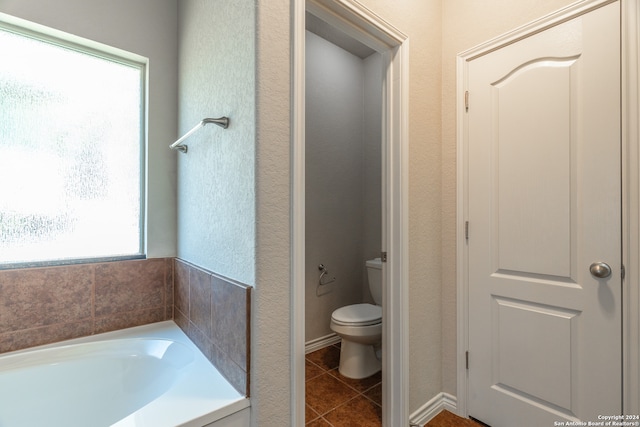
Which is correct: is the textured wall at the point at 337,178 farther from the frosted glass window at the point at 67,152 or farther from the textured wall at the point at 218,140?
the frosted glass window at the point at 67,152

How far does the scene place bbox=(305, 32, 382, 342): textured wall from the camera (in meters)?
2.48

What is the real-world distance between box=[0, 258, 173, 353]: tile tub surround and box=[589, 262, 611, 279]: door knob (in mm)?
2094

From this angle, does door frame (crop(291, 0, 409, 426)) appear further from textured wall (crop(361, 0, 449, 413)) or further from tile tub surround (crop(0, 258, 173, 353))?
tile tub surround (crop(0, 258, 173, 353))

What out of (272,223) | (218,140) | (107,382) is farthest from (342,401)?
(218,140)

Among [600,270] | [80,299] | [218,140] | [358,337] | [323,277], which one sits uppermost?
[218,140]

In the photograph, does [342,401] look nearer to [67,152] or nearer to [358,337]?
[358,337]

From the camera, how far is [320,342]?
2533mm

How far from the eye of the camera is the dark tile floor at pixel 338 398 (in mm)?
1621

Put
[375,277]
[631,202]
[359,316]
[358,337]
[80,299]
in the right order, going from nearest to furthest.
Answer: [631,202]
[80,299]
[358,337]
[359,316]
[375,277]

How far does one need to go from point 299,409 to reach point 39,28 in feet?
6.74

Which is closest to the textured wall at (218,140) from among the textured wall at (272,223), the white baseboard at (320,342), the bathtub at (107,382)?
the textured wall at (272,223)

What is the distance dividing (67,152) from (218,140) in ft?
2.91

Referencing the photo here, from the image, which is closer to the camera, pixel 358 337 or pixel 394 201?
pixel 394 201

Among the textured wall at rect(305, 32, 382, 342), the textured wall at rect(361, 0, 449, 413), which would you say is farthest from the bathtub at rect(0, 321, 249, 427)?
the textured wall at rect(305, 32, 382, 342)
